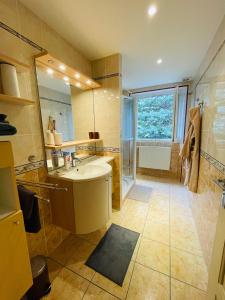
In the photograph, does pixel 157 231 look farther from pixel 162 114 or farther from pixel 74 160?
pixel 162 114

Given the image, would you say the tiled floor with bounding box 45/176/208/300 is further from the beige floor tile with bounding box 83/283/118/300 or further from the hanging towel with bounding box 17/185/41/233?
the hanging towel with bounding box 17/185/41/233

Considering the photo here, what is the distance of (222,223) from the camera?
77 cm

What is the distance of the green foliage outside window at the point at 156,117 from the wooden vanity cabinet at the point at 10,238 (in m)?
3.28

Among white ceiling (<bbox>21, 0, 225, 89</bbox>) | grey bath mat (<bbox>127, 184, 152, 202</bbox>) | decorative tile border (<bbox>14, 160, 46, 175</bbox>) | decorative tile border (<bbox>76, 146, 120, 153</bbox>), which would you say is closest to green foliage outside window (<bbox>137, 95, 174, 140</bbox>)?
white ceiling (<bbox>21, 0, 225, 89</bbox>)

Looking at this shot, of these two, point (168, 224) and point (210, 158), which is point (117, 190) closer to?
point (168, 224)

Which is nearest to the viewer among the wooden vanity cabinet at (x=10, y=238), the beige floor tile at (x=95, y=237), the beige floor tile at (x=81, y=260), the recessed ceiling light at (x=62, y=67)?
the wooden vanity cabinet at (x=10, y=238)

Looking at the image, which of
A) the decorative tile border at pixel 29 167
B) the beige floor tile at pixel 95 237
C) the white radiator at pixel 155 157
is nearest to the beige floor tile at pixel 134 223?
the beige floor tile at pixel 95 237

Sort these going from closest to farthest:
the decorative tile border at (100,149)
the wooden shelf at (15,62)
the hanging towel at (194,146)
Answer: the wooden shelf at (15,62)
the hanging towel at (194,146)
the decorative tile border at (100,149)

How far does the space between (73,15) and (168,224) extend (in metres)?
2.65

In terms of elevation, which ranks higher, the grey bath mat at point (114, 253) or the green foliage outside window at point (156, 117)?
the green foliage outside window at point (156, 117)

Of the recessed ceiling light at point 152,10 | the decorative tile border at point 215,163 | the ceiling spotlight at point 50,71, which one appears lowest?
the decorative tile border at point 215,163

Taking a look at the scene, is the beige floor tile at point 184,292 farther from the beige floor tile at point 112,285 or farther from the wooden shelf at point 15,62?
the wooden shelf at point 15,62

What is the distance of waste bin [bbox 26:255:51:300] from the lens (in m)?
1.06

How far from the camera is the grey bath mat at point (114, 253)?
1.30m
